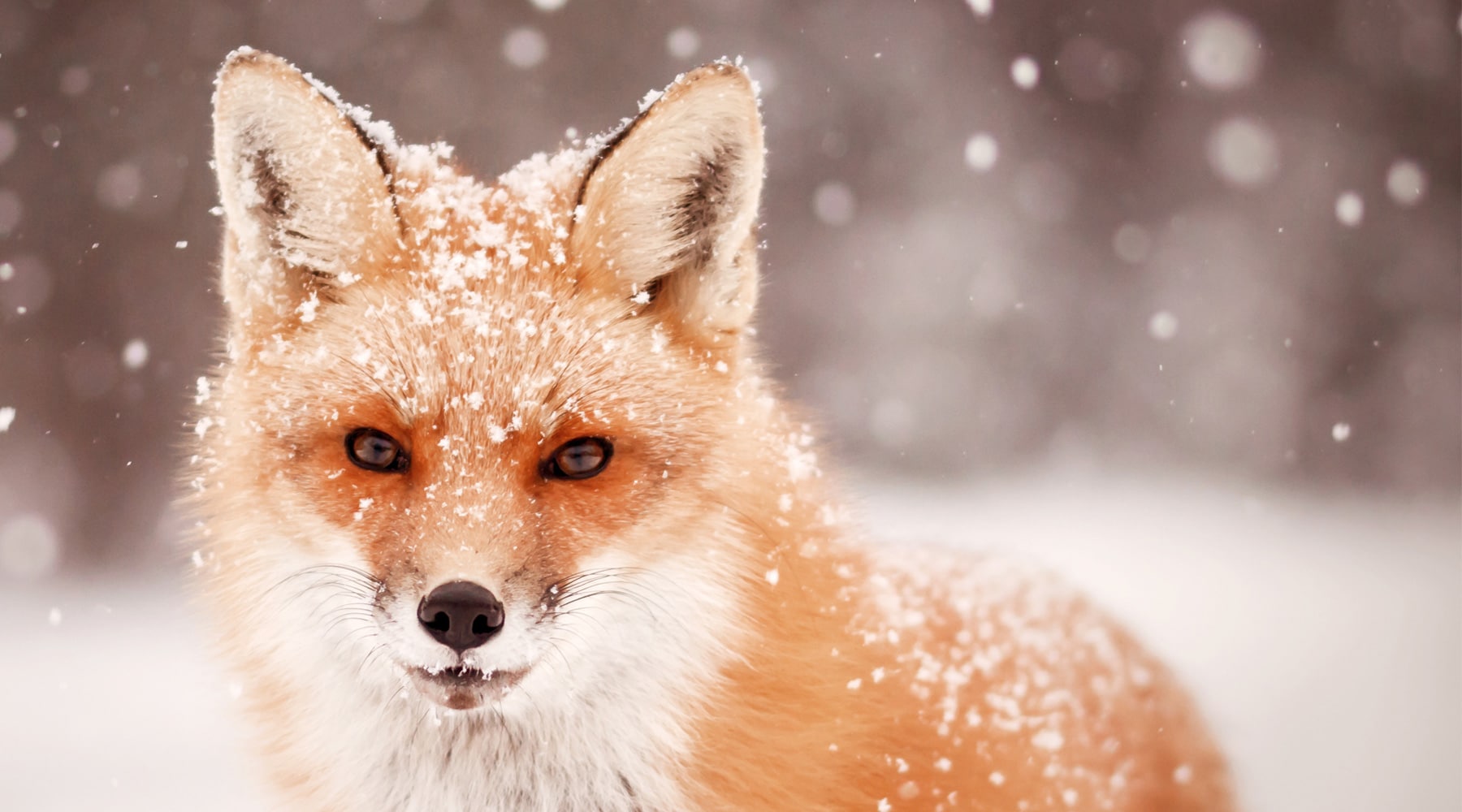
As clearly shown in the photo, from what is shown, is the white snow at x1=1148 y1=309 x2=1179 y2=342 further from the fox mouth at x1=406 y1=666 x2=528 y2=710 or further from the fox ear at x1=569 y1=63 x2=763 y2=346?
the fox mouth at x1=406 y1=666 x2=528 y2=710

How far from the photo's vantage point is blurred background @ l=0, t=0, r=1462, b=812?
2.86 metres

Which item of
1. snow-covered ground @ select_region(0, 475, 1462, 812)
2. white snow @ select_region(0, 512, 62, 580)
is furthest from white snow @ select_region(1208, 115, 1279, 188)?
white snow @ select_region(0, 512, 62, 580)

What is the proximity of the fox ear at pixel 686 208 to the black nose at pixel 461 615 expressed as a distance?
0.58m

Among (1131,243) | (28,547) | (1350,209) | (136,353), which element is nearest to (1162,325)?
(1131,243)

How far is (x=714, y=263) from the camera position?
4.97ft

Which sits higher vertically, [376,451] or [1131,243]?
[1131,243]

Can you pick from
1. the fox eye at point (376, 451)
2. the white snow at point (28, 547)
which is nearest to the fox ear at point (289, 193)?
the fox eye at point (376, 451)

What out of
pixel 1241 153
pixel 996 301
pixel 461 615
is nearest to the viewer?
pixel 461 615

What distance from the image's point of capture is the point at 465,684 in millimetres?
1188

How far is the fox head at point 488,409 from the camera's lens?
48.3 inches

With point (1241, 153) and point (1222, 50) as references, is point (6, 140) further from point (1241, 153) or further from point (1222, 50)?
point (1241, 153)

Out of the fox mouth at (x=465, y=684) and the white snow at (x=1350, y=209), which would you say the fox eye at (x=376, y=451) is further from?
the white snow at (x=1350, y=209)

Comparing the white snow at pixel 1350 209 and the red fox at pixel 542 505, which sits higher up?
the white snow at pixel 1350 209

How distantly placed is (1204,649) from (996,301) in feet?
7.93
